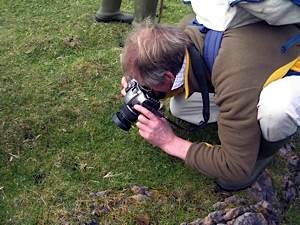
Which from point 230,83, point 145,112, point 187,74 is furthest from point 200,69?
point 145,112

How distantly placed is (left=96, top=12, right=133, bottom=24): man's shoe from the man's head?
2.02 metres

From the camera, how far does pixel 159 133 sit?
3164mm

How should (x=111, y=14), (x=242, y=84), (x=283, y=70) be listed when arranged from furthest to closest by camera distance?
(x=111, y=14), (x=283, y=70), (x=242, y=84)

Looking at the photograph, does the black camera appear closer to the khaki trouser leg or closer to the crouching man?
the crouching man

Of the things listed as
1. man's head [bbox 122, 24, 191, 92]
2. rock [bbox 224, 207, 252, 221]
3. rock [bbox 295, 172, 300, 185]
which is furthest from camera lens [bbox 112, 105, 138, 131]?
rock [bbox 295, 172, 300, 185]

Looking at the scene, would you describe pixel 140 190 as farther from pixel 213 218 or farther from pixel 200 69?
pixel 200 69

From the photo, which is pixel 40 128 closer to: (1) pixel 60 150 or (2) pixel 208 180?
(1) pixel 60 150

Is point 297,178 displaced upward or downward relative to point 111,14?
downward

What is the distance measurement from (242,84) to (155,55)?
48 cm

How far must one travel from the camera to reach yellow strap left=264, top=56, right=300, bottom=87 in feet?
9.40

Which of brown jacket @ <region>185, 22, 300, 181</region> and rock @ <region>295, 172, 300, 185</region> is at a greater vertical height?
brown jacket @ <region>185, 22, 300, 181</region>

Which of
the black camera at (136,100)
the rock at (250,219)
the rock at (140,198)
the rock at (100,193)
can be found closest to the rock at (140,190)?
the rock at (140,198)

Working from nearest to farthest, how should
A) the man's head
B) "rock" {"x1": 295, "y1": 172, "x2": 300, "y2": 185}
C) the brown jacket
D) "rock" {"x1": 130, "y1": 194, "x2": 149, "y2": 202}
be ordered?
1. the brown jacket
2. the man's head
3. "rock" {"x1": 130, "y1": 194, "x2": 149, "y2": 202}
4. "rock" {"x1": 295, "y1": 172, "x2": 300, "y2": 185}

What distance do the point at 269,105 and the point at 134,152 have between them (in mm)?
1063
